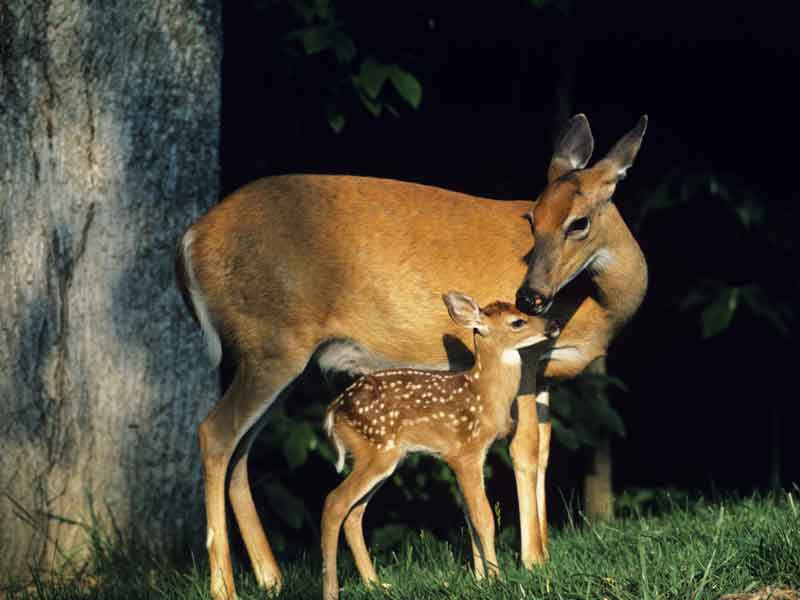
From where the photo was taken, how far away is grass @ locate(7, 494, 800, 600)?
4283mm

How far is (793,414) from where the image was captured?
33.3 ft

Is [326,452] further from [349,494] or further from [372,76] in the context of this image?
[349,494]

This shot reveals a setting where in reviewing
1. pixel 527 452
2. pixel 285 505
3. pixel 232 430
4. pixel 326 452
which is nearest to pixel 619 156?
pixel 527 452

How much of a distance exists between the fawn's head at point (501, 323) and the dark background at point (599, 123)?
244 cm

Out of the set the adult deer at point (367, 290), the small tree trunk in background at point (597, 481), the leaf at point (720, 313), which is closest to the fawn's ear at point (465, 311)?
the adult deer at point (367, 290)

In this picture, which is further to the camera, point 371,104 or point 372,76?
point 371,104

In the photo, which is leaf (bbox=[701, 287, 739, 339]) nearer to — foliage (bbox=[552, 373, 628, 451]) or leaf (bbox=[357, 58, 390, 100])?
foliage (bbox=[552, 373, 628, 451])

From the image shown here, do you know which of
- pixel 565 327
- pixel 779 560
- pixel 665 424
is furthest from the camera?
pixel 665 424

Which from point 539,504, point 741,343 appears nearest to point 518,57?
point 741,343

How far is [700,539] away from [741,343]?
4908 mm

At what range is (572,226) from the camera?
5680mm

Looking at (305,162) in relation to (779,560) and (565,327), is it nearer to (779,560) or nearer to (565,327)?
(565,327)

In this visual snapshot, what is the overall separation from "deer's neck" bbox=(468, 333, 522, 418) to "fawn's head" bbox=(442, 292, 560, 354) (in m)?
0.03

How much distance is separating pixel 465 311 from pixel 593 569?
1.31 metres
